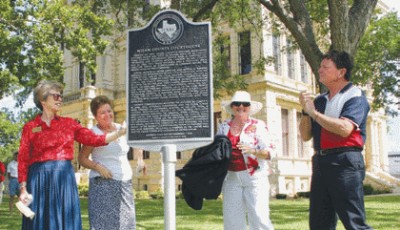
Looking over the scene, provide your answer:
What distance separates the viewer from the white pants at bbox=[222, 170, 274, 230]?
588 centimetres

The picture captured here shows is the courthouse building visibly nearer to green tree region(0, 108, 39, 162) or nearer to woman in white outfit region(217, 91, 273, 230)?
green tree region(0, 108, 39, 162)

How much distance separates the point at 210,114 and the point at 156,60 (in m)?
0.93

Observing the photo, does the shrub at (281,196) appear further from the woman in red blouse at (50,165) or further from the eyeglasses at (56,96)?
the eyeglasses at (56,96)

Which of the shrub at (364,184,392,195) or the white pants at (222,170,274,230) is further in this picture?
the shrub at (364,184,392,195)

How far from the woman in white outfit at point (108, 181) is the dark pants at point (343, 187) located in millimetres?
2336

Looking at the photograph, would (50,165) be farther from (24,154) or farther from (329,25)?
(329,25)

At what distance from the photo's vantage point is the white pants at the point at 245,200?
588 cm

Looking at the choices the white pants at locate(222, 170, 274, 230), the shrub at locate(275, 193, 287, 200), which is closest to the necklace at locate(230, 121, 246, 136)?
the white pants at locate(222, 170, 274, 230)

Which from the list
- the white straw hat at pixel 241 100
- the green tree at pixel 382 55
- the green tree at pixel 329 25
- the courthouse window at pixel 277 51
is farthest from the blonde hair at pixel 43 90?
→ the courthouse window at pixel 277 51

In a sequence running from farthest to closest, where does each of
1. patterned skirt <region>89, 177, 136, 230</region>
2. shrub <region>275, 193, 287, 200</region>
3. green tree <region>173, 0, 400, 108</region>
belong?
shrub <region>275, 193, 287, 200</region>, green tree <region>173, 0, 400, 108</region>, patterned skirt <region>89, 177, 136, 230</region>

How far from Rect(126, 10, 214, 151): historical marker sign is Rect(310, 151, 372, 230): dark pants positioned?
4.30ft

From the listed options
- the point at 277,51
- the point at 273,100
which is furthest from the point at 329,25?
the point at 277,51

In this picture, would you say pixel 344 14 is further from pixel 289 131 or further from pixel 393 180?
pixel 393 180

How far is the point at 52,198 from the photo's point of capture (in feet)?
16.6
